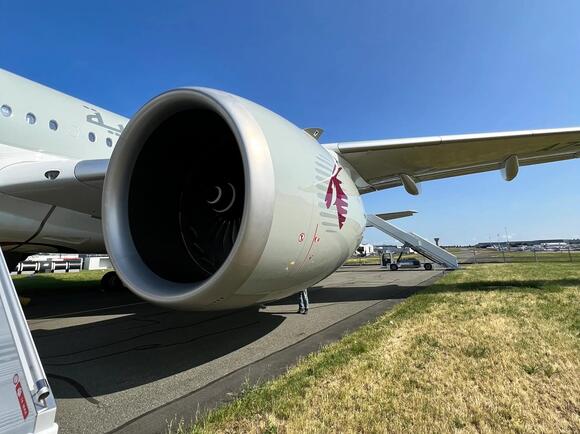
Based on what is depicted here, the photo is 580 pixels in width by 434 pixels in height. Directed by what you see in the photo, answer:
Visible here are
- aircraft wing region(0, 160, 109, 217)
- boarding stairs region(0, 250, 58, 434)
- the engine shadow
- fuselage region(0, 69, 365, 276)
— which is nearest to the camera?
boarding stairs region(0, 250, 58, 434)

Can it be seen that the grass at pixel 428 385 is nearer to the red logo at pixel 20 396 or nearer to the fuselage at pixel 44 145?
the red logo at pixel 20 396

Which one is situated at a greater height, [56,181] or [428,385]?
[56,181]

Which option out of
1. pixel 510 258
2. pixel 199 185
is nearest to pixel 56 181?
pixel 199 185

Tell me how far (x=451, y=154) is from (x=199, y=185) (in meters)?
4.78

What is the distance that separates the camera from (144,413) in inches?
97.0

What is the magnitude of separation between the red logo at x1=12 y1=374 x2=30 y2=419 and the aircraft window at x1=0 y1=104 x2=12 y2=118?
538 centimetres

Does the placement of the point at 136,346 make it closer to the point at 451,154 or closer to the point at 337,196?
the point at 337,196

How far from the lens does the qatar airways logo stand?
368cm

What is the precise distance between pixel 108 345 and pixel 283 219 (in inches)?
115

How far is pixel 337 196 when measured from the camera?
3.91 metres

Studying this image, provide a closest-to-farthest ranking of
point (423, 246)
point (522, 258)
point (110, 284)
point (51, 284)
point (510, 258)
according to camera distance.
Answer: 1. point (110, 284)
2. point (51, 284)
3. point (423, 246)
4. point (522, 258)
5. point (510, 258)

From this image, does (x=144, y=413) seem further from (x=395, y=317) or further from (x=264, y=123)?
(x=395, y=317)

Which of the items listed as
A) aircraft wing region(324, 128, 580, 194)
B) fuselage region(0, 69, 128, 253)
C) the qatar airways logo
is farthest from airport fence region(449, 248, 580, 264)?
fuselage region(0, 69, 128, 253)

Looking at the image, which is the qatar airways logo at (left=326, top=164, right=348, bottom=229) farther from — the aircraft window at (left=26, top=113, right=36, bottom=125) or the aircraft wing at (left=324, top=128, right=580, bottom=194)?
the aircraft window at (left=26, top=113, right=36, bottom=125)
